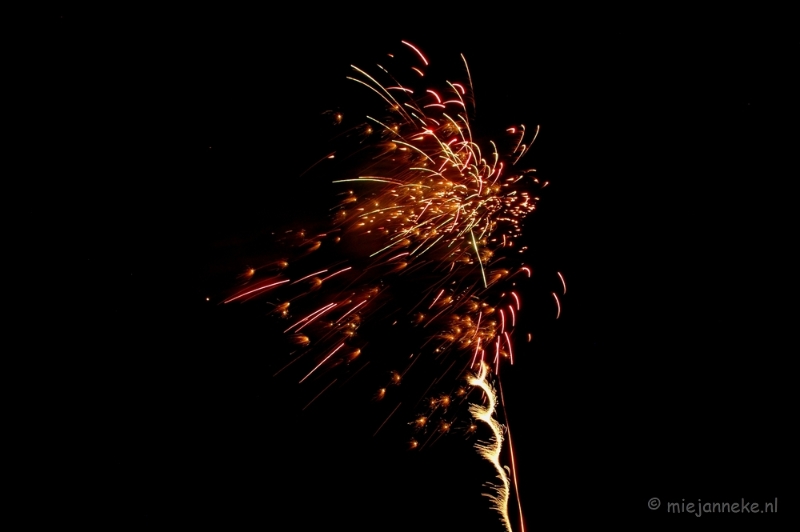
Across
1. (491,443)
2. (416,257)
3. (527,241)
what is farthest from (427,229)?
(491,443)

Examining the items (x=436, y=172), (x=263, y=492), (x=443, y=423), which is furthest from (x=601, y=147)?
(x=263, y=492)

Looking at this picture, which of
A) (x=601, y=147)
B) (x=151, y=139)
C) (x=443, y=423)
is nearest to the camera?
(x=151, y=139)

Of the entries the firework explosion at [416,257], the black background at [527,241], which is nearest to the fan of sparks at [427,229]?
the firework explosion at [416,257]

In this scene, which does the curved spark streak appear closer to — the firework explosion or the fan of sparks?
the firework explosion

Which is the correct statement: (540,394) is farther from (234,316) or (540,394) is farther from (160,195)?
(160,195)

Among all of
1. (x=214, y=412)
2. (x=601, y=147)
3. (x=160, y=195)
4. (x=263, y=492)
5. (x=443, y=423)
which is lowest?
(x=263, y=492)

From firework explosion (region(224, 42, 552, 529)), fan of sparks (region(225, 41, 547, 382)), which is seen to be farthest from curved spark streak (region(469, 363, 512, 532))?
fan of sparks (region(225, 41, 547, 382))

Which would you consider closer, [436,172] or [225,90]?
[225,90]
